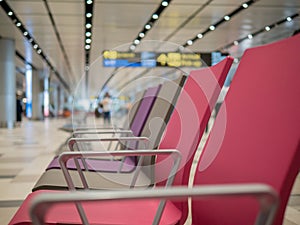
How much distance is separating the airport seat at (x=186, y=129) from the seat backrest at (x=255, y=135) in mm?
90

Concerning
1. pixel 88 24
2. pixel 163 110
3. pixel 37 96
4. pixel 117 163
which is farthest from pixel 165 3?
pixel 37 96

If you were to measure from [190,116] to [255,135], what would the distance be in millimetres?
571

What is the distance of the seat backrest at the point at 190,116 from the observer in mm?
1541

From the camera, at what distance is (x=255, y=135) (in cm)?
119

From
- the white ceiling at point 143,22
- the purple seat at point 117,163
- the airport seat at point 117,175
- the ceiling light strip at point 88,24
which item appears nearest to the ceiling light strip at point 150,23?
the white ceiling at point 143,22

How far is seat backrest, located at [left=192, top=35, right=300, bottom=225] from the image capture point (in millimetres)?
1033

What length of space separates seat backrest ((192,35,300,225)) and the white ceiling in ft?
26.6

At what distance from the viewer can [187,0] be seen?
9.11m

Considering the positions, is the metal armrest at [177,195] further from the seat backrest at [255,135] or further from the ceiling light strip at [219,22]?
the ceiling light strip at [219,22]

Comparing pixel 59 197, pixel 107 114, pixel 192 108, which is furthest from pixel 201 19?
pixel 59 197

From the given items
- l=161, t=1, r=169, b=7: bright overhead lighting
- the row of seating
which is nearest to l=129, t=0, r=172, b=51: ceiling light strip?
l=161, t=1, r=169, b=7: bright overhead lighting

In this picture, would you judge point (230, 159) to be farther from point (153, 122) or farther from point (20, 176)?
point (20, 176)

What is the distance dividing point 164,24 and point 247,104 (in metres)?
10.5

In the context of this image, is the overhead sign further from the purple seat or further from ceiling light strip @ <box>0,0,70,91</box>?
the purple seat
